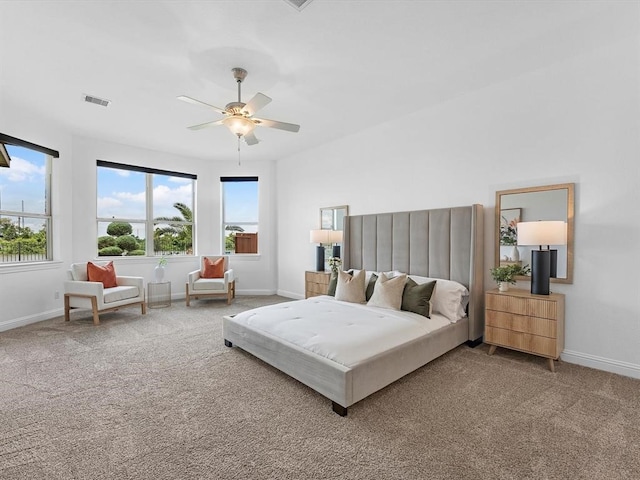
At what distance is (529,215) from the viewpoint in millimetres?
3355

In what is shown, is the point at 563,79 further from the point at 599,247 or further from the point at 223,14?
the point at 223,14

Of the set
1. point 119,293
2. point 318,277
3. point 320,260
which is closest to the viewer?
point 119,293

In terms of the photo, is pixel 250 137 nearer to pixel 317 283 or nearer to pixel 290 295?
pixel 317 283

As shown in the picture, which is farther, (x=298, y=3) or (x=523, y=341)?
(x=523, y=341)

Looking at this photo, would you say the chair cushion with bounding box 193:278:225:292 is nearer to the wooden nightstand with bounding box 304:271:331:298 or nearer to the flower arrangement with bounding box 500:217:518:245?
the wooden nightstand with bounding box 304:271:331:298

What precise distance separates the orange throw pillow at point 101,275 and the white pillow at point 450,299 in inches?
191

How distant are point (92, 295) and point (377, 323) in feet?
13.5

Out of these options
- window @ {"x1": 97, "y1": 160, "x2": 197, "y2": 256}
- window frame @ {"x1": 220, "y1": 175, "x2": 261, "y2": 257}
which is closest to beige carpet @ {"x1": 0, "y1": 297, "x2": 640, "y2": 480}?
window @ {"x1": 97, "y1": 160, "x2": 197, "y2": 256}

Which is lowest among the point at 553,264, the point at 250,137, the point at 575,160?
the point at 553,264

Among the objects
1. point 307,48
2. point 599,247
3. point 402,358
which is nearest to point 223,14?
point 307,48

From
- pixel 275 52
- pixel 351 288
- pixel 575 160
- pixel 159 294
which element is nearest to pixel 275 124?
pixel 275 52

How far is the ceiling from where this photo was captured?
239 cm

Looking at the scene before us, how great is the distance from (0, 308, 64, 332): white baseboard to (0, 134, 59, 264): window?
2.71 ft

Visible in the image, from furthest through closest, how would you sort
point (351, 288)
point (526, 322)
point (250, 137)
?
point (351, 288) → point (250, 137) → point (526, 322)
